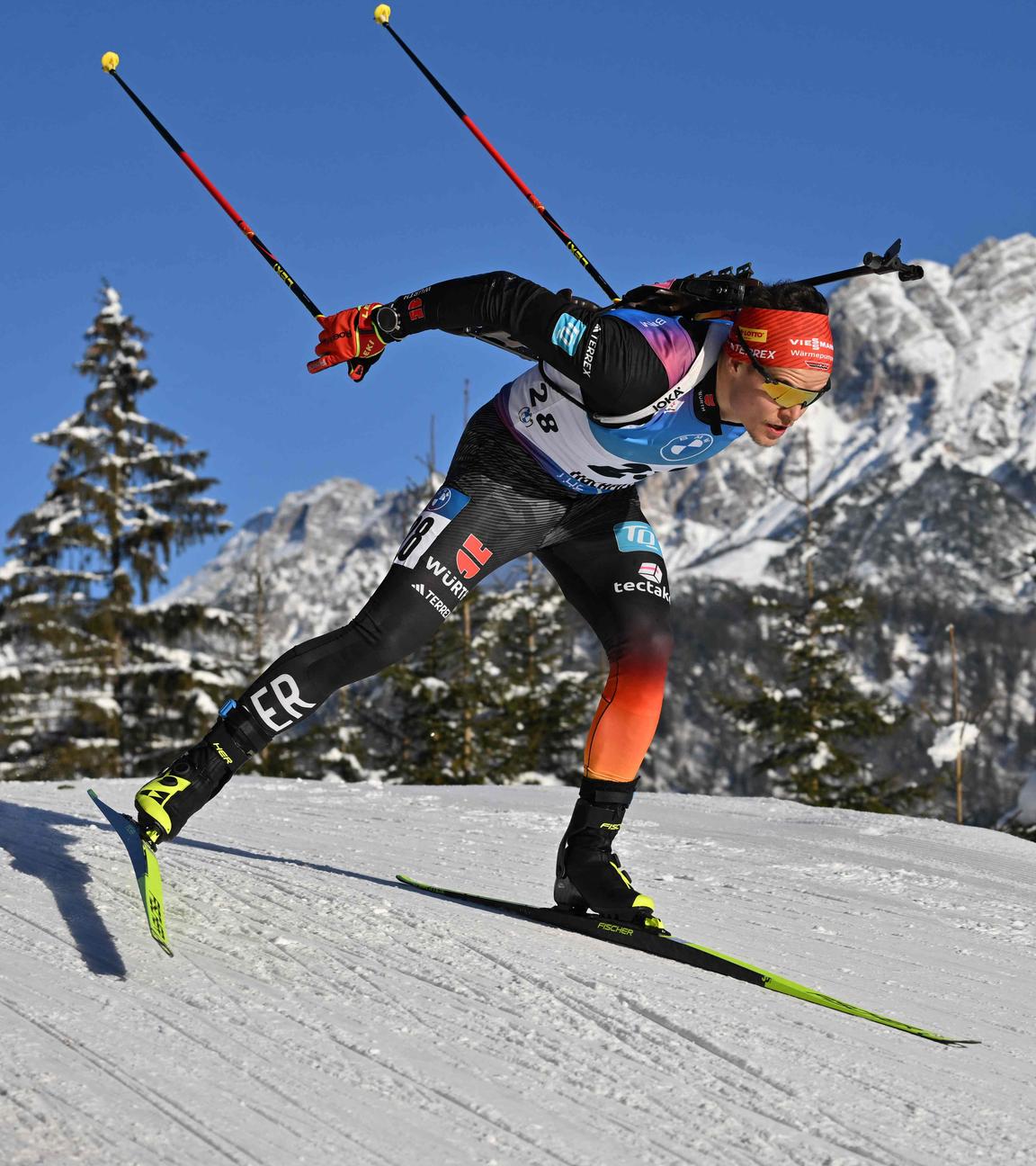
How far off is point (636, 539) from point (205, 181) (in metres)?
2.10

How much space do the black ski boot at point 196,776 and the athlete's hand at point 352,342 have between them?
3.29ft

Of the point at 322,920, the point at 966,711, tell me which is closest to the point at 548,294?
the point at 322,920

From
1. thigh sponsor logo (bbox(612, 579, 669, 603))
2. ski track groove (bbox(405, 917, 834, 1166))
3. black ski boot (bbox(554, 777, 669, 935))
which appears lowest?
ski track groove (bbox(405, 917, 834, 1166))

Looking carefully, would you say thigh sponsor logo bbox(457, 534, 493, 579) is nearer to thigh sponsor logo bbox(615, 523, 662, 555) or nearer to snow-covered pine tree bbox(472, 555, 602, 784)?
thigh sponsor logo bbox(615, 523, 662, 555)

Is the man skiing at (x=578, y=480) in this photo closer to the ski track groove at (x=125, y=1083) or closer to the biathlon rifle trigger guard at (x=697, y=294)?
the biathlon rifle trigger guard at (x=697, y=294)

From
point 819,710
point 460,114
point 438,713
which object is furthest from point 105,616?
point 460,114

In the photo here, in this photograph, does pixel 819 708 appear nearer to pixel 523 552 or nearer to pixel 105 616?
pixel 105 616

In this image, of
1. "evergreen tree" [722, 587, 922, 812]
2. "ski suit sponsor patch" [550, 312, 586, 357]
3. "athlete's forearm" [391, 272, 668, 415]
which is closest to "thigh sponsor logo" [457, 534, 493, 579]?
"athlete's forearm" [391, 272, 668, 415]

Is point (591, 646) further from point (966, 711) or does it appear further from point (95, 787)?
point (95, 787)

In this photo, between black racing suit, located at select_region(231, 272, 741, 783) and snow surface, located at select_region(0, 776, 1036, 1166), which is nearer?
snow surface, located at select_region(0, 776, 1036, 1166)

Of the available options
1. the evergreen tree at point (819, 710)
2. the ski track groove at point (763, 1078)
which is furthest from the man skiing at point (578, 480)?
the evergreen tree at point (819, 710)

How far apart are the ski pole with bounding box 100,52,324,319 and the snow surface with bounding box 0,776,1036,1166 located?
193 centimetres

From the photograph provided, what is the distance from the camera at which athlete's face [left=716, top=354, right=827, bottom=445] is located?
130 inches

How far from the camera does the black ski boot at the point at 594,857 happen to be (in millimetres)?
3570
